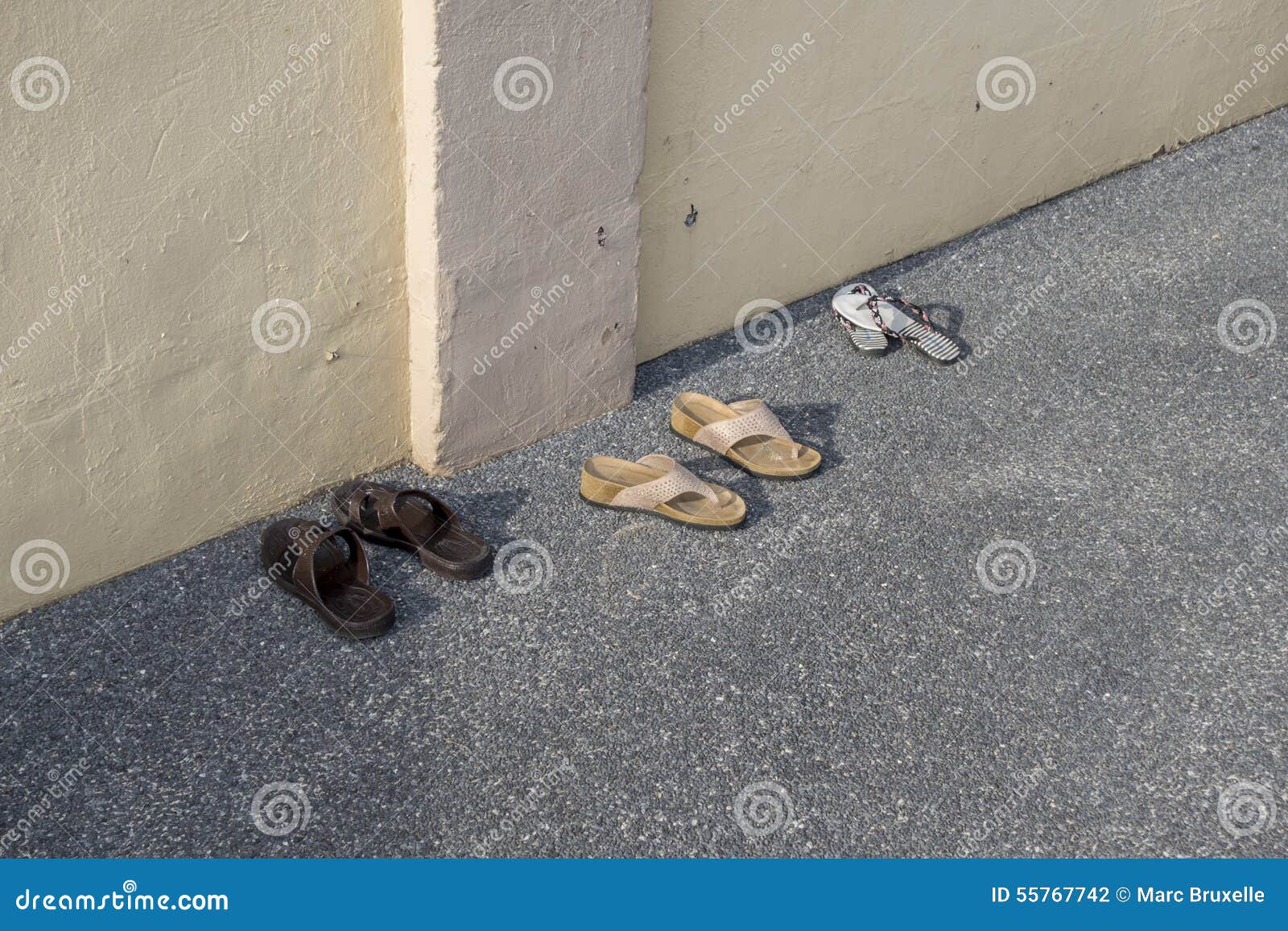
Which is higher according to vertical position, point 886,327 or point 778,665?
point 886,327

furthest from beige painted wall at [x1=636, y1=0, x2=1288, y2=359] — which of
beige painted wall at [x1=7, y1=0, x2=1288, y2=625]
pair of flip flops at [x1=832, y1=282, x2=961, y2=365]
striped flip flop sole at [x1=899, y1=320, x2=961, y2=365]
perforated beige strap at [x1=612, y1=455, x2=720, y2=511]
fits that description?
perforated beige strap at [x1=612, y1=455, x2=720, y2=511]

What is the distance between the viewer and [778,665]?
12.6 ft

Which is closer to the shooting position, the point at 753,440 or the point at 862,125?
the point at 753,440

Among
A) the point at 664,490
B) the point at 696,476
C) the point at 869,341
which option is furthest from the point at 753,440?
the point at 869,341

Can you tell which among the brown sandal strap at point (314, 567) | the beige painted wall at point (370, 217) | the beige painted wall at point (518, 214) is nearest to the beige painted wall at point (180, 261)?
the beige painted wall at point (370, 217)

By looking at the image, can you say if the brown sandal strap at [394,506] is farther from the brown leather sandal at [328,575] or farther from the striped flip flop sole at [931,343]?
the striped flip flop sole at [931,343]

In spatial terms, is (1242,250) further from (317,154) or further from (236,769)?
(236,769)

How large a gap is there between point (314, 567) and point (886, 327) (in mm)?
2787

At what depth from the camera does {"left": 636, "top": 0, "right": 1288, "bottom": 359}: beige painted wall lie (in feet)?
16.3

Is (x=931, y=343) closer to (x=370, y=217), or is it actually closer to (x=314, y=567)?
(x=370, y=217)

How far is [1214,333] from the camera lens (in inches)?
221

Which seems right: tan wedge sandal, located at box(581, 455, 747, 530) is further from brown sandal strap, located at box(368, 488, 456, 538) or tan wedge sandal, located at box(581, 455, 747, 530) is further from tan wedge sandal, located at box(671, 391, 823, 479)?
brown sandal strap, located at box(368, 488, 456, 538)

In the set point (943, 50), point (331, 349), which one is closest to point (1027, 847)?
point (331, 349)

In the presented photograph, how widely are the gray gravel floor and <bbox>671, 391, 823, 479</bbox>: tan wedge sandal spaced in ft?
0.25
